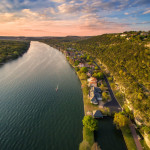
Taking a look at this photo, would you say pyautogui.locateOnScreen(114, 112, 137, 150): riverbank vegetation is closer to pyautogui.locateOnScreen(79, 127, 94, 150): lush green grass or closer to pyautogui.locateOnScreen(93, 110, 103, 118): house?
pyautogui.locateOnScreen(93, 110, 103, 118): house

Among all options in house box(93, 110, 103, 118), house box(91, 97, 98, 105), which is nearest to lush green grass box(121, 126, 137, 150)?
house box(93, 110, 103, 118)

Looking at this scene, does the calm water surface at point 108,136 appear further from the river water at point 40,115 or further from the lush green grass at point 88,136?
the river water at point 40,115

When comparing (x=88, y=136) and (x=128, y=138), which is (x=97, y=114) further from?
(x=128, y=138)

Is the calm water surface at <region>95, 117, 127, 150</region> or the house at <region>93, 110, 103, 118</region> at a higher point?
the house at <region>93, 110, 103, 118</region>

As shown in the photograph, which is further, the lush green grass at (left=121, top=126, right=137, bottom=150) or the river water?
the river water

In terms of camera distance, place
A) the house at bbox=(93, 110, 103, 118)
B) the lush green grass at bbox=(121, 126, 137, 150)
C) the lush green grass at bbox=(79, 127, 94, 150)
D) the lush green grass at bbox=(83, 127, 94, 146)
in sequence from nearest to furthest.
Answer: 1. the lush green grass at bbox=(79, 127, 94, 150)
2. the lush green grass at bbox=(121, 126, 137, 150)
3. the lush green grass at bbox=(83, 127, 94, 146)
4. the house at bbox=(93, 110, 103, 118)

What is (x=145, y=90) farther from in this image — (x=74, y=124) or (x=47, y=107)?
(x=47, y=107)

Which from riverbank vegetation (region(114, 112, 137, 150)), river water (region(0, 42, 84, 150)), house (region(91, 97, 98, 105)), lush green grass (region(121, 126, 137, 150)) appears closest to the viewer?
lush green grass (region(121, 126, 137, 150))

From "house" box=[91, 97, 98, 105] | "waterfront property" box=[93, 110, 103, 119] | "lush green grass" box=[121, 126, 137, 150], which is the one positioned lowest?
"lush green grass" box=[121, 126, 137, 150]

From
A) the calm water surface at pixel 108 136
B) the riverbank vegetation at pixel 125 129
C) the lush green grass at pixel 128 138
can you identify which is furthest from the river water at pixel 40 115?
the lush green grass at pixel 128 138
